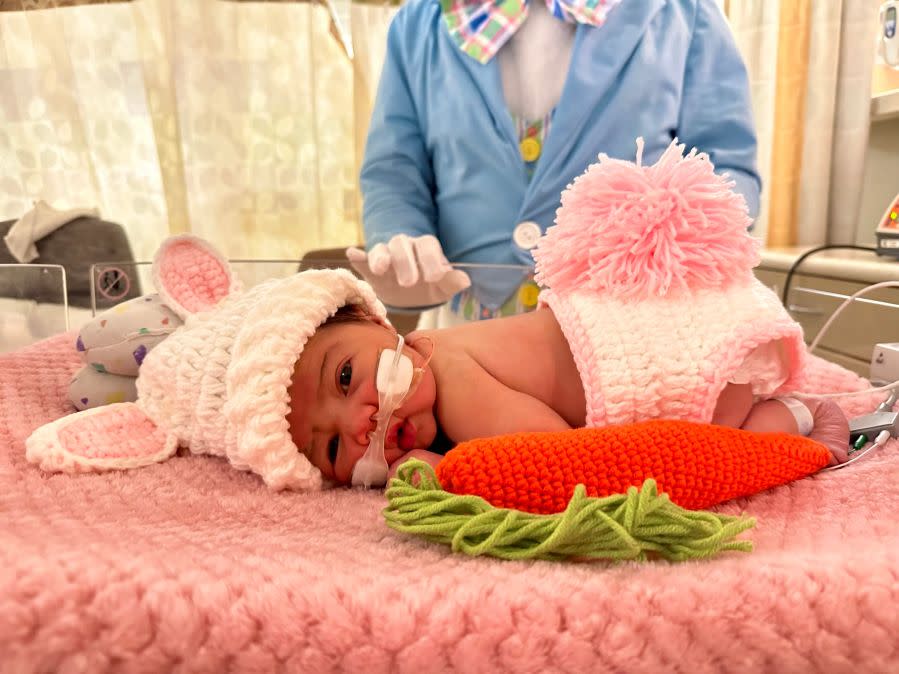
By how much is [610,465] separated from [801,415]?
0.38 m

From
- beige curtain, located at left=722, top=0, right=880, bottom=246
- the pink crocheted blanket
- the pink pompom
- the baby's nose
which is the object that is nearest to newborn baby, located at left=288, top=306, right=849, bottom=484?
the baby's nose

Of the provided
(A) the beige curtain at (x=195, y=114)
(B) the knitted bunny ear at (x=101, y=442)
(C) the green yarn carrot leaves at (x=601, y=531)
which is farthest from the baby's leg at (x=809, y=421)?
(A) the beige curtain at (x=195, y=114)

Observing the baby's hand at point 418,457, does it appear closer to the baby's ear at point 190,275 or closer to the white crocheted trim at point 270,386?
the white crocheted trim at point 270,386

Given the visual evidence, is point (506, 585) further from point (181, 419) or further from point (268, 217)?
point (268, 217)

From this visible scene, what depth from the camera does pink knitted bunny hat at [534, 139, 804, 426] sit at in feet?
2.53

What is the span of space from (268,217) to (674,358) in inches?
69.7

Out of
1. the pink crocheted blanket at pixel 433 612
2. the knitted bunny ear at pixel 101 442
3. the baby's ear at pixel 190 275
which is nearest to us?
the pink crocheted blanket at pixel 433 612

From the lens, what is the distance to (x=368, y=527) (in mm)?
636

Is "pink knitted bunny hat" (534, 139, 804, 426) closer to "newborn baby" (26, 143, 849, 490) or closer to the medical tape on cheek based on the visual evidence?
"newborn baby" (26, 143, 849, 490)

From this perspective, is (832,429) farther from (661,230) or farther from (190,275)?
(190,275)

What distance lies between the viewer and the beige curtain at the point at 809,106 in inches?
74.8

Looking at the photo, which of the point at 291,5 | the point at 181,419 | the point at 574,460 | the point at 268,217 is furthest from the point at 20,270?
the point at 291,5

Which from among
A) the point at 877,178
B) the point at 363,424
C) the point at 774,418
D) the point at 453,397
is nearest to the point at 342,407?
the point at 363,424

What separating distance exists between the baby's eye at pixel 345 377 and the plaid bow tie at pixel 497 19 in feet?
2.21
